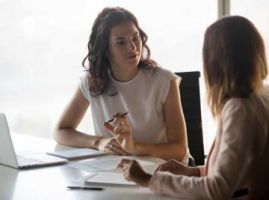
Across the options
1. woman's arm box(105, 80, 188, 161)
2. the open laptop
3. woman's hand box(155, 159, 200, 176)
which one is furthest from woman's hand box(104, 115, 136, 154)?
woman's hand box(155, 159, 200, 176)

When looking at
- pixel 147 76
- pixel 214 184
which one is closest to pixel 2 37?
pixel 147 76

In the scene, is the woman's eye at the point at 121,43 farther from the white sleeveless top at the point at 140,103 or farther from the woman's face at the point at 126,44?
the white sleeveless top at the point at 140,103

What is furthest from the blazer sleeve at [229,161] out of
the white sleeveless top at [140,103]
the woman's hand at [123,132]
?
the white sleeveless top at [140,103]

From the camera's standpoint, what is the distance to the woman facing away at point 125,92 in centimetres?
223

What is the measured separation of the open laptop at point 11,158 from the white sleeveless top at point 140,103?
20.4 inches

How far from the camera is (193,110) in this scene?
2473 millimetres

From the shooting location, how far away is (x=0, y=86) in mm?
3561

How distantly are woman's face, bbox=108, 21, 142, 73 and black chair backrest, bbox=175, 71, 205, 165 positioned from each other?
32 cm

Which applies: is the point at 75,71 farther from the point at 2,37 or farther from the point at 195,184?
the point at 195,184

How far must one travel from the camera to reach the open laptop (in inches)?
68.4

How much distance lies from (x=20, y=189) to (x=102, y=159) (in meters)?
0.48

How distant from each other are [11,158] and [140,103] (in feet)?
2.54

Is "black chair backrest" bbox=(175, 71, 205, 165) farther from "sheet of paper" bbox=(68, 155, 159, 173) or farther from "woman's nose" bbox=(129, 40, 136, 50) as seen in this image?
"sheet of paper" bbox=(68, 155, 159, 173)

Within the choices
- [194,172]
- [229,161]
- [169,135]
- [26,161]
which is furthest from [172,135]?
[229,161]
